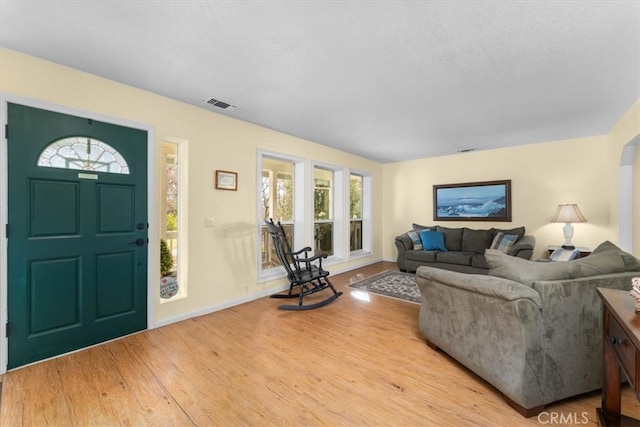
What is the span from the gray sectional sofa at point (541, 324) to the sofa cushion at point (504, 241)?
8.95ft

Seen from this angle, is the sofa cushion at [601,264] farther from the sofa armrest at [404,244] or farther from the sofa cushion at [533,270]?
the sofa armrest at [404,244]

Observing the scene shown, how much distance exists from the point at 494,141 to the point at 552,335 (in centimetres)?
397

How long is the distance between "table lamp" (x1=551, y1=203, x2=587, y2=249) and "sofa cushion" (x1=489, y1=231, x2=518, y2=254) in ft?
2.09

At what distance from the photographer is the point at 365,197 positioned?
→ 6328 millimetres

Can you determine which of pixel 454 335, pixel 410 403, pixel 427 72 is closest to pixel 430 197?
pixel 427 72

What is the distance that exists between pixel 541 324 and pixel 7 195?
3.80m

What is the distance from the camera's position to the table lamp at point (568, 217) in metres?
4.11

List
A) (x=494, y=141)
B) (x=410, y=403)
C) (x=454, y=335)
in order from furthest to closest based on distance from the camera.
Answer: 1. (x=494, y=141)
2. (x=454, y=335)
3. (x=410, y=403)

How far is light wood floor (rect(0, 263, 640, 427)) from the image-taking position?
1591 mm

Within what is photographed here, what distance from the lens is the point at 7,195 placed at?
205 centimetres

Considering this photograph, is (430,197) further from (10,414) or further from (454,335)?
(10,414)

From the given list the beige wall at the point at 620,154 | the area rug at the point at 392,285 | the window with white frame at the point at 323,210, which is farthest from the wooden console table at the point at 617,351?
the window with white frame at the point at 323,210

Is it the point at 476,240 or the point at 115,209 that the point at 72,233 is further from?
the point at 476,240

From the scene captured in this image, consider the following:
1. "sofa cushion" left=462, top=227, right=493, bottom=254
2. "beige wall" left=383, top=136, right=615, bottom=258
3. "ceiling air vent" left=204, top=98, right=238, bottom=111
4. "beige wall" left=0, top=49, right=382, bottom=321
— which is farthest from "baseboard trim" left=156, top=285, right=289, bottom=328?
"beige wall" left=383, top=136, right=615, bottom=258
